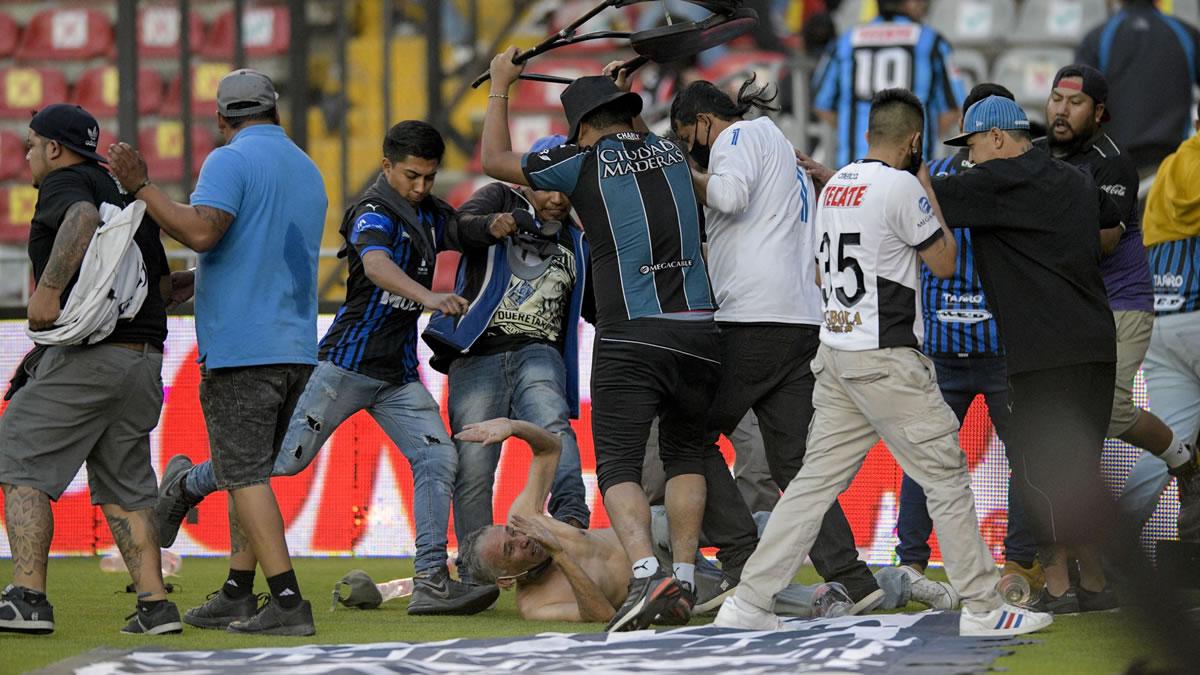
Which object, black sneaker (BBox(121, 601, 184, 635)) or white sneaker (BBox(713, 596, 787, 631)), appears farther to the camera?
black sneaker (BBox(121, 601, 184, 635))

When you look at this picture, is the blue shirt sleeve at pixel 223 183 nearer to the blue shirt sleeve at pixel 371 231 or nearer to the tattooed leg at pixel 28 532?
the blue shirt sleeve at pixel 371 231

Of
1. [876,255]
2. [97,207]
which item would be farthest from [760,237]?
Answer: [97,207]

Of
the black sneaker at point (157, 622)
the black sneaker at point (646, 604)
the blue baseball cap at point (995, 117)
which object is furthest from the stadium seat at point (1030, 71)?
the black sneaker at point (157, 622)

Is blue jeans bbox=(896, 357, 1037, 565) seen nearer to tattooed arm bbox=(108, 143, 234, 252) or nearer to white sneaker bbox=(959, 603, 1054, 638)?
white sneaker bbox=(959, 603, 1054, 638)

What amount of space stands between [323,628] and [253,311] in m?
1.20

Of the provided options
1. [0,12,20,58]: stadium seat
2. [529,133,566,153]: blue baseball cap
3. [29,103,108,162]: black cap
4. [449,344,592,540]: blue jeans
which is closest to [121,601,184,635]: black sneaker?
[449,344,592,540]: blue jeans

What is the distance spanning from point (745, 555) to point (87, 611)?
2.61 m

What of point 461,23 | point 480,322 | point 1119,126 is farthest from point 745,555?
point 461,23

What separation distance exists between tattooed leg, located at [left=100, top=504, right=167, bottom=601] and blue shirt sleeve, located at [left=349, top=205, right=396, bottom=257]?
1368 millimetres

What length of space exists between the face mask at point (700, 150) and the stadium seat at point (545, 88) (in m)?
6.71

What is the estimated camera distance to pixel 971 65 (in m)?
12.9

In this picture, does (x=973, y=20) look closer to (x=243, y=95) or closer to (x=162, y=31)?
(x=162, y=31)

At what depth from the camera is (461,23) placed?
13852 millimetres

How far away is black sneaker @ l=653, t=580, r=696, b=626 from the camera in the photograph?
5.80 metres
